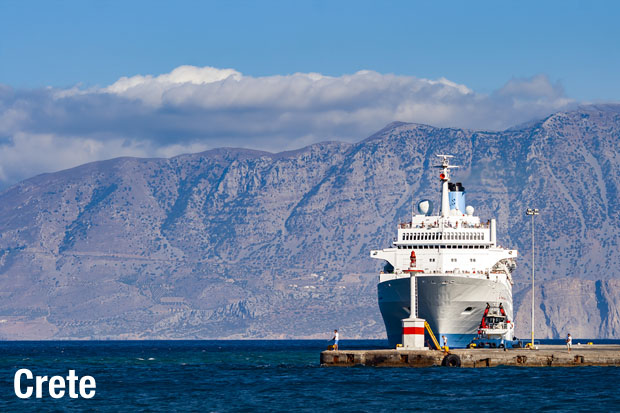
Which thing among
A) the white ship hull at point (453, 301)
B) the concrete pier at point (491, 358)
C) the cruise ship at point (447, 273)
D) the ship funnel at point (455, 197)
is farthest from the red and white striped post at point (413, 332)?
the ship funnel at point (455, 197)

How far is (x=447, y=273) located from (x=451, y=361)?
37410 millimetres

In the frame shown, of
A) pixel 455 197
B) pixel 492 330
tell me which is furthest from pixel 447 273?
pixel 455 197

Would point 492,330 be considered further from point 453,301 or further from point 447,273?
point 447,273

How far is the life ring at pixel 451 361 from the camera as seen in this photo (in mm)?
97537

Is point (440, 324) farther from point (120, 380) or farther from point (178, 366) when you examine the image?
point (120, 380)

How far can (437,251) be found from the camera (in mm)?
139875

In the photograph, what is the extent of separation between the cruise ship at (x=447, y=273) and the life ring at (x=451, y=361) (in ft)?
79.2

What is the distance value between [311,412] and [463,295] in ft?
181

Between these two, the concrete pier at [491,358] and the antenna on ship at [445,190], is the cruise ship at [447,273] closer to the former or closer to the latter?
the antenna on ship at [445,190]

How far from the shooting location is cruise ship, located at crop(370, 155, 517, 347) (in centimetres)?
12788

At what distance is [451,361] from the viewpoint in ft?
320

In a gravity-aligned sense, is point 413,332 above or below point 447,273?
below

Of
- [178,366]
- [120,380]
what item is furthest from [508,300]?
[120,380]

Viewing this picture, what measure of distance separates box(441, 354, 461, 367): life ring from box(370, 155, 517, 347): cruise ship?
24.2m
